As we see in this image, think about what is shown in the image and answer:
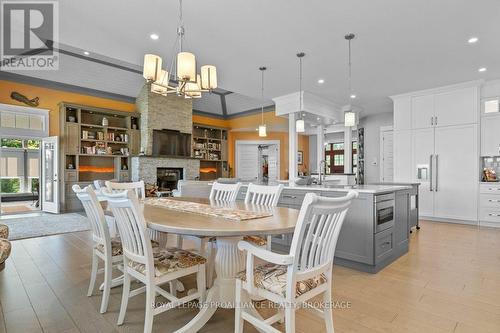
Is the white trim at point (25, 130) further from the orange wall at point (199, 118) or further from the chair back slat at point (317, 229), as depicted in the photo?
the chair back slat at point (317, 229)

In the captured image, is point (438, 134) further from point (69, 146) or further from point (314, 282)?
point (69, 146)

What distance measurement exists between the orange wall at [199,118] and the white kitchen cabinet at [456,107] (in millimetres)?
4085

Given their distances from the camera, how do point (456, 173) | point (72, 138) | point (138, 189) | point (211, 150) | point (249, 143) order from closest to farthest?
1. point (138, 189)
2. point (456, 173)
3. point (72, 138)
4. point (211, 150)
5. point (249, 143)

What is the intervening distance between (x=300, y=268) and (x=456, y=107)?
589 centimetres

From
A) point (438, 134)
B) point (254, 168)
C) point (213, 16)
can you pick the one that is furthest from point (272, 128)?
point (213, 16)

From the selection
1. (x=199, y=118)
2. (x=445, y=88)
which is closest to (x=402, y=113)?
(x=445, y=88)

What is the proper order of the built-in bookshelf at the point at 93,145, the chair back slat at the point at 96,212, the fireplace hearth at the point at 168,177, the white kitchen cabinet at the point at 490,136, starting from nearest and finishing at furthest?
the chair back slat at the point at 96,212
the white kitchen cabinet at the point at 490,136
the built-in bookshelf at the point at 93,145
the fireplace hearth at the point at 168,177

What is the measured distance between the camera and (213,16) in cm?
317

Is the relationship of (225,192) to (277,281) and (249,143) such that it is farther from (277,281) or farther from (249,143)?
(249,143)

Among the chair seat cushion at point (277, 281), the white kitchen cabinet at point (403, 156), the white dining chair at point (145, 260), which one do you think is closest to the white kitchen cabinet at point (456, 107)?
the white kitchen cabinet at point (403, 156)

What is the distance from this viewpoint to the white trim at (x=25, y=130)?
620 centimetres

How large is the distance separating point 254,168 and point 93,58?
6.37 metres

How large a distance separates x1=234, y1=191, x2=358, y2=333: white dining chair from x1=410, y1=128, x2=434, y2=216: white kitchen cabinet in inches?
212

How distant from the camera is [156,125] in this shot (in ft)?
25.8
